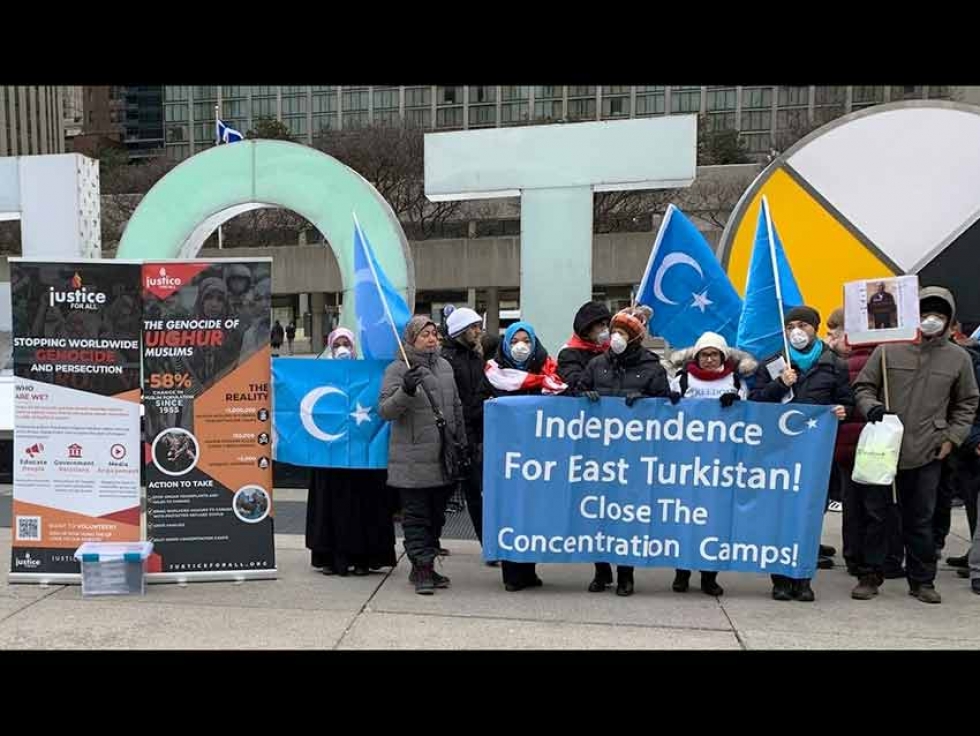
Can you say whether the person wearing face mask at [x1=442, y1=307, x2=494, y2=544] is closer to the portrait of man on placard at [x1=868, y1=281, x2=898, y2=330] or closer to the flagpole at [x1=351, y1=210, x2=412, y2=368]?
the flagpole at [x1=351, y1=210, x2=412, y2=368]

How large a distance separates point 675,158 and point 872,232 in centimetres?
221

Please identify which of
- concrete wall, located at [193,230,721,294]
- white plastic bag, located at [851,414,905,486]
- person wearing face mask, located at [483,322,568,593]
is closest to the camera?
white plastic bag, located at [851,414,905,486]

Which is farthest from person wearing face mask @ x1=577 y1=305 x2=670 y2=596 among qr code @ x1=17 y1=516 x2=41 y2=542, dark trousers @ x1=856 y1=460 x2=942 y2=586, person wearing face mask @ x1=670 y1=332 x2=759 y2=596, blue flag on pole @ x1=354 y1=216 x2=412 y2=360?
qr code @ x1=17 y1=516 x2=41 y2=542

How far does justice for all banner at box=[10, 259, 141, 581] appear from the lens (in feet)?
17.3

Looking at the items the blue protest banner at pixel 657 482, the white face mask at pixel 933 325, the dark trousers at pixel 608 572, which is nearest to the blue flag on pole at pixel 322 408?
the blue protest banner at pixel 657 482

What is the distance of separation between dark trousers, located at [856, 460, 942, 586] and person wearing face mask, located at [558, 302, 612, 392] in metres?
1.87

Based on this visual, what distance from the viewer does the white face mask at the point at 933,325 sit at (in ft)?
17.0

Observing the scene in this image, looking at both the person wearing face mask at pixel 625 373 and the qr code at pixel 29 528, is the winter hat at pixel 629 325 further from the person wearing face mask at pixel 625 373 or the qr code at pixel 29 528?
the qr code at pixel 29 528

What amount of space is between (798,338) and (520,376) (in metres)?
1.71

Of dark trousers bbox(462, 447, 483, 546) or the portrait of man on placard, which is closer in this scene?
the portrait of man on placard

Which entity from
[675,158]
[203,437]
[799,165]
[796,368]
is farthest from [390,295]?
[799,165]

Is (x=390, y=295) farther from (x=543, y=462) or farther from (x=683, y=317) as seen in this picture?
(x=683, y=317)

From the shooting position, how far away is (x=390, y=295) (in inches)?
231

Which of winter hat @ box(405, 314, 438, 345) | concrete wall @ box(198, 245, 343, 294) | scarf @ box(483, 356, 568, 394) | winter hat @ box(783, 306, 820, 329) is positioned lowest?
scarf @ box(483, 356, 568, 394)
